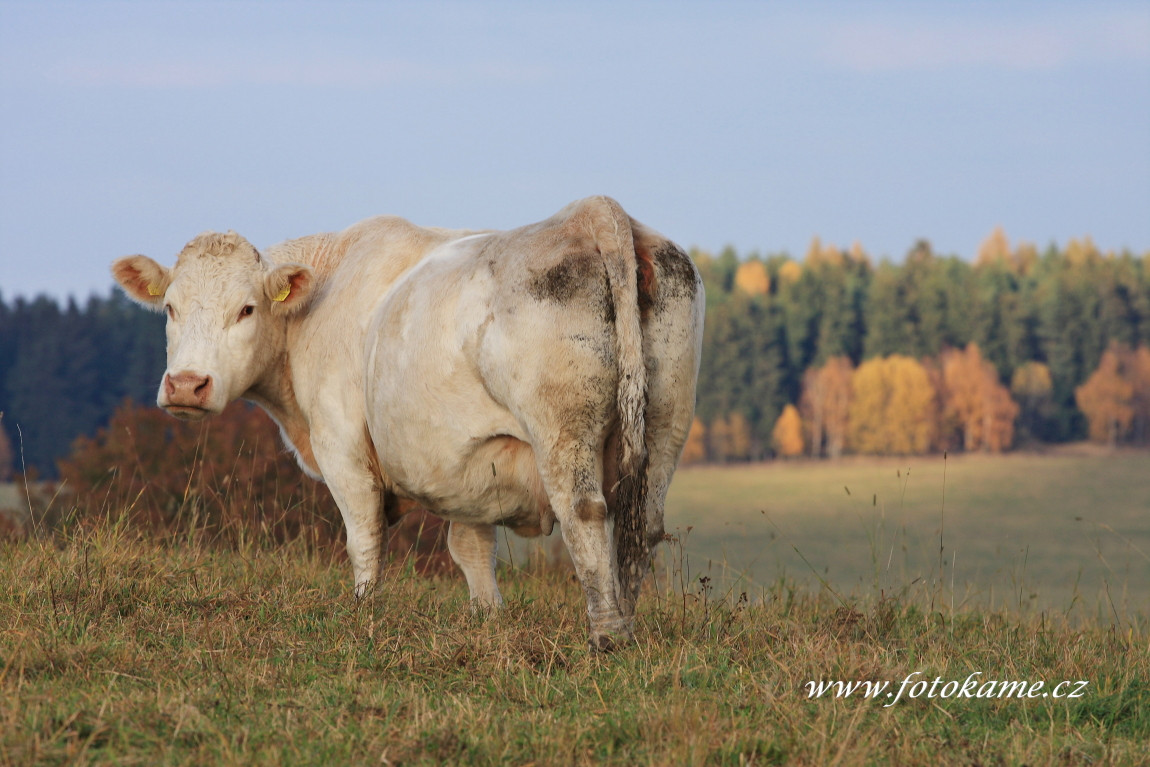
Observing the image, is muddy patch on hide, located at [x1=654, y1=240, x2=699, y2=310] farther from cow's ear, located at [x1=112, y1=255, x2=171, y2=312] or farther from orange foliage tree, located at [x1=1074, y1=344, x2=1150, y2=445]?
orange foliage tree, located at [x1=1074, y1=344, x2=1150, y2=445]

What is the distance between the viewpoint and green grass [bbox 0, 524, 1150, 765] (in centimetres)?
364

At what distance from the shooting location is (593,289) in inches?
202

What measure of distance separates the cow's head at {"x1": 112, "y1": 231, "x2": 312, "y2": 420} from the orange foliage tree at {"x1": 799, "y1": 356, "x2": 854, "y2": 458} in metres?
71.3

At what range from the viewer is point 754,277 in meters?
98.6

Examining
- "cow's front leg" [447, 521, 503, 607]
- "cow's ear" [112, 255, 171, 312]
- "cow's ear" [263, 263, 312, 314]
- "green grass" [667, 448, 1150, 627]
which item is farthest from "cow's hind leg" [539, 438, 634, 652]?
"green grass" [667, 448, 1150, 627]

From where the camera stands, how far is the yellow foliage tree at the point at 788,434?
77.6 meters

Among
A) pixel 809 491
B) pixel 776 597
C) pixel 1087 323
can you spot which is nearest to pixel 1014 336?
pixel 1087 323

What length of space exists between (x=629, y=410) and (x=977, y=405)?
239 feet

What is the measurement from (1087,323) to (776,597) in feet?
264

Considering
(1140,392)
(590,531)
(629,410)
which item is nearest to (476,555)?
(590,531)

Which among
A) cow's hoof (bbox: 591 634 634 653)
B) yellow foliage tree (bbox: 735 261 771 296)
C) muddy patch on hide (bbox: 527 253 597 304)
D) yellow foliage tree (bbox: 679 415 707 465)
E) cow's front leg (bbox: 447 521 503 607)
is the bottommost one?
yellow foliage tree (bbox: 679 415 707 465)

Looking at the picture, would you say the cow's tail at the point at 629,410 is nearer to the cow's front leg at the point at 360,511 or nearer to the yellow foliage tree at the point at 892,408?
the cow's front leg at the point at 360,511

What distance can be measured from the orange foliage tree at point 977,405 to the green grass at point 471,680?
69840mm

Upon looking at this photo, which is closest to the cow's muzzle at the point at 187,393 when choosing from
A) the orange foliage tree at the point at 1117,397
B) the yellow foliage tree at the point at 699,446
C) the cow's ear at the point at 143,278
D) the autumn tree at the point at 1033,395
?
the cow's ear at the point at 143,278
